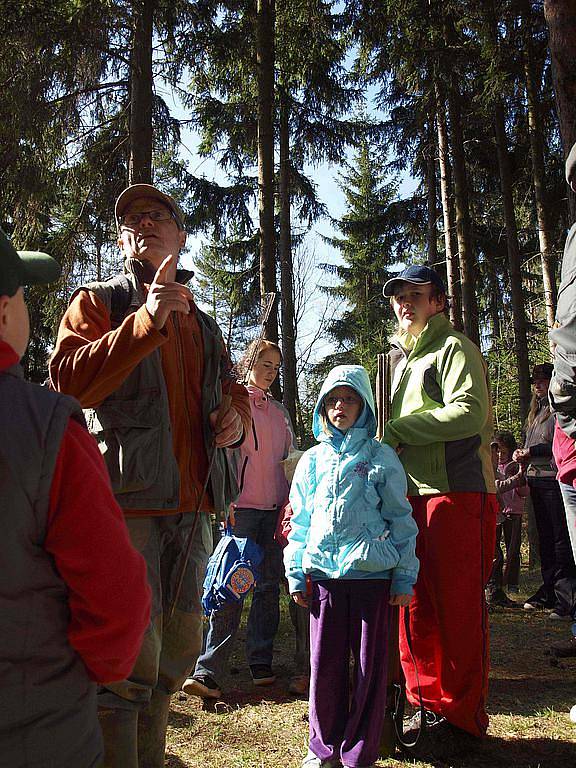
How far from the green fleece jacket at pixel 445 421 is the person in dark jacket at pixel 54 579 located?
2.49 meters

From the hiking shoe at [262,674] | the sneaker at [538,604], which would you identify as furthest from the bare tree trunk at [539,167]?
the hiking shoe at [262,674]

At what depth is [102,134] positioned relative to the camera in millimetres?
10602

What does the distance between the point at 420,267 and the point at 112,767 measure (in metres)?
2.87

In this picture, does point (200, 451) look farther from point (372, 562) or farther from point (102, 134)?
point (102, 134)

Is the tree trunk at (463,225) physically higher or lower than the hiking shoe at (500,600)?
higher

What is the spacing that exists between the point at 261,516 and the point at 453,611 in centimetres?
189

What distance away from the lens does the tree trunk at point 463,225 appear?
13.2 metres

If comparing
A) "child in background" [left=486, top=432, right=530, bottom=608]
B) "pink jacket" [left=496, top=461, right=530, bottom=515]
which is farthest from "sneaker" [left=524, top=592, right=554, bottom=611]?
"pink jacket" [left=496, top=461, right=530, bottom=515]

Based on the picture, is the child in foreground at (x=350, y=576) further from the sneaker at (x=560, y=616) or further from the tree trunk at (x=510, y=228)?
the tree trunk at (x=510, y=228)

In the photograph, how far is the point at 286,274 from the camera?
47.8 feet

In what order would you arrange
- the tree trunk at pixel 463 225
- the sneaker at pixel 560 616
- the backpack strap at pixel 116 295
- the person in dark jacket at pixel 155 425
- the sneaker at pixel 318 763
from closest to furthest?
1. the person in dark jacket at pixel 155 425
2. the backpack strap at pixel 116 295
3. the sneaker at pixel 318 763
4. the sneaker at pixel 560 616
5. the tree trunk at pixel 463 225

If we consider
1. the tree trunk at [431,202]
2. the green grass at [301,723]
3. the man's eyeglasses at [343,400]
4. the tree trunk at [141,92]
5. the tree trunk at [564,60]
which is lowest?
the green grass at [301,723]

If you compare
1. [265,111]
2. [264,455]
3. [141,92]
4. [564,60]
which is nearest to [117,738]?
[264,455]

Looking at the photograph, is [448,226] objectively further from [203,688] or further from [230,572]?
[203,688]
